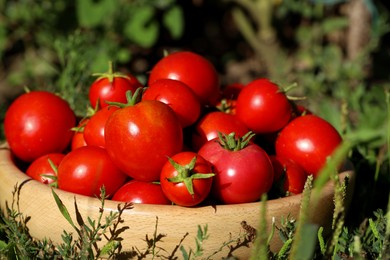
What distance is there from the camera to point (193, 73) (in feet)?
5.54

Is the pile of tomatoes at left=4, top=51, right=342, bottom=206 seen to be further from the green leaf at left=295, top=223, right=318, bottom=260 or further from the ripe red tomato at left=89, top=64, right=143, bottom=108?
the green leaf at left=295, top=223, right=318, bottom=260

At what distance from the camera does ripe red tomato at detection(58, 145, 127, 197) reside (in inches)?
58.1

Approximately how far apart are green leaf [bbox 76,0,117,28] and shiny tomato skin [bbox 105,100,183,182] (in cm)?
184

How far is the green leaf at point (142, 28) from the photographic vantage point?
3227 millimetres

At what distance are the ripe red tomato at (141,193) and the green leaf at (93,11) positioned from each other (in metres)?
1.85

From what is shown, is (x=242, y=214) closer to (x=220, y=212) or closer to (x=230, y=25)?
(x=220, y=212)

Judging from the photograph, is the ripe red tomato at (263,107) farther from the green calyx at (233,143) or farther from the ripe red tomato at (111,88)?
the ripe red tomato at (111,88)

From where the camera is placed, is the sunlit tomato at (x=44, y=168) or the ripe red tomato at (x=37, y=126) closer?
the sunlit tomato at (x=44, y=168)

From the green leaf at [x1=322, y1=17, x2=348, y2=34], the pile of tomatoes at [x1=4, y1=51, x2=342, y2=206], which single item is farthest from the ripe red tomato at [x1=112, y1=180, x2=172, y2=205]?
the green leaf at [x1=322, y1=17, x2=348, y2=34]

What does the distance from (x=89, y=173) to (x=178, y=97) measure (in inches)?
11.6

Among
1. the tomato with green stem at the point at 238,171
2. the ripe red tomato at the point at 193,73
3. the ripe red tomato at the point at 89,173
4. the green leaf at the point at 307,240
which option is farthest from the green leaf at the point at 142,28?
the green leaf at the point at 307,240

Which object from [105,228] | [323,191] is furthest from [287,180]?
[105,228]

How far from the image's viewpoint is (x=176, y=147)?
1432mm

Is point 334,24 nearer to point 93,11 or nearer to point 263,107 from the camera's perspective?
point 93,11
